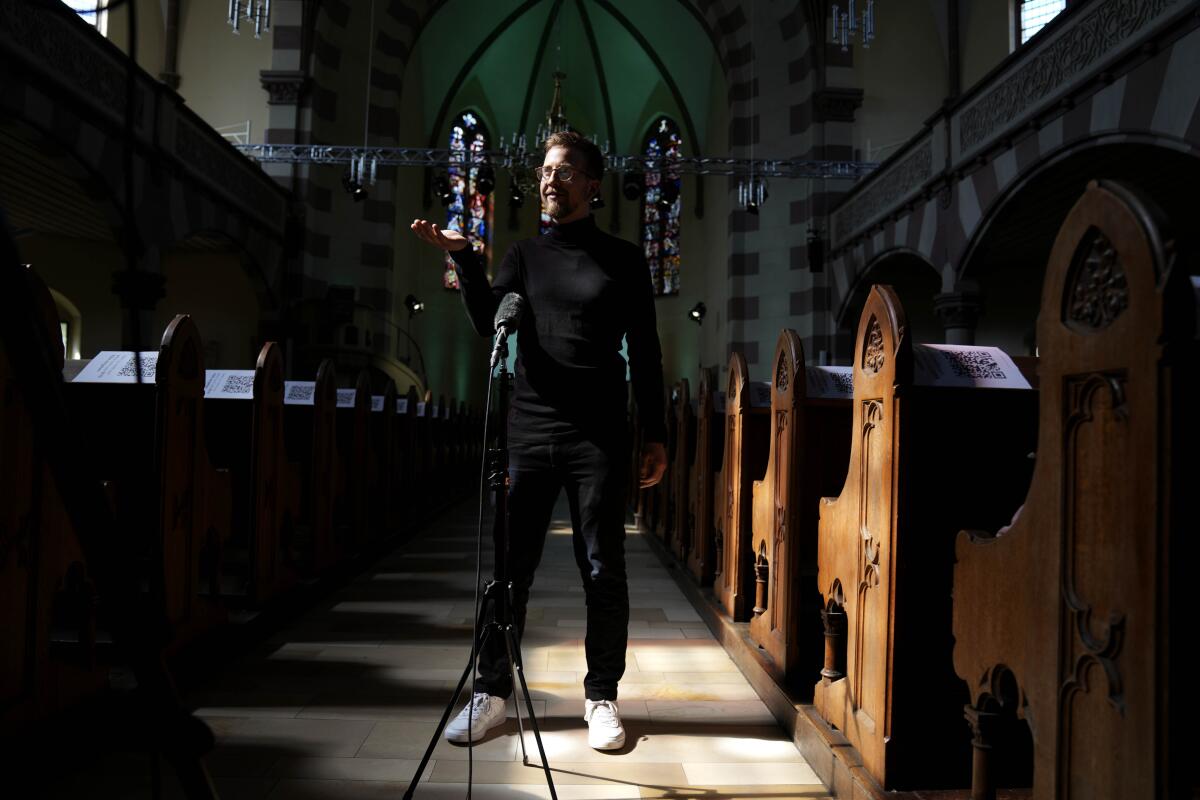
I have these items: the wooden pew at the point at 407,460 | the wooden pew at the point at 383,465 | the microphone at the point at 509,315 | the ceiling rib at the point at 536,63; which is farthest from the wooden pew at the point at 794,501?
the ceiling rib at the point at 536,63

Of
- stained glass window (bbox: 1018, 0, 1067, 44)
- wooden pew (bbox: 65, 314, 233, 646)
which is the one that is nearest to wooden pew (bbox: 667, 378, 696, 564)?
wooden pew (bbox: 65, 314, 233, 646)

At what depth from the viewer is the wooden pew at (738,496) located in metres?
3.29

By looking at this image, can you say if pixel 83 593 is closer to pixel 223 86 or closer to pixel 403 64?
pixel 223 86

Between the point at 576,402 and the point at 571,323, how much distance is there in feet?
0.67

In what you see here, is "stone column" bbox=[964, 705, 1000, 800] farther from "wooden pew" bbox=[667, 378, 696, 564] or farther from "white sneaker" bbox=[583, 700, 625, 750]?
"wooden pew" bbox=[667, 378, 696, 564]

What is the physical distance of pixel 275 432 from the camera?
338 centimetres

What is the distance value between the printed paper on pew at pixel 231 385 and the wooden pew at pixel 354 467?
1.15 m

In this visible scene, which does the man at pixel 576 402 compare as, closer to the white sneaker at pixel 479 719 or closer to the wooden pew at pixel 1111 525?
the white sneaker at pixel 479 719

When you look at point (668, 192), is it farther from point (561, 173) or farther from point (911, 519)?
point (911, 519)

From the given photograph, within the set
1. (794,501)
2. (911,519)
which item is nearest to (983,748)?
(911,519)

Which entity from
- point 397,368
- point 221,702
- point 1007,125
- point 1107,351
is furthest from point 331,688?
point 397,368

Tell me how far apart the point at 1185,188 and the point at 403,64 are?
1117 cm

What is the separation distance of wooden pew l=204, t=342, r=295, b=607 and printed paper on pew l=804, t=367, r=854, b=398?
6.62 feet

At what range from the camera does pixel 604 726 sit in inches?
85.4
